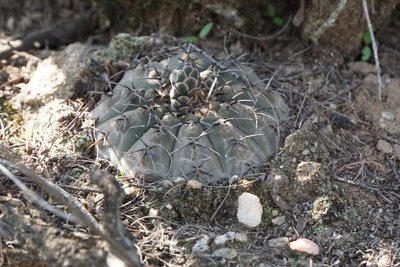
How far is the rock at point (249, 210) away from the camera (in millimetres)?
3113

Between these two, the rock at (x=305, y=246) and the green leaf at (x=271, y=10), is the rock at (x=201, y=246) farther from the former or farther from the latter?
the green leaf at (x=271, y=10)

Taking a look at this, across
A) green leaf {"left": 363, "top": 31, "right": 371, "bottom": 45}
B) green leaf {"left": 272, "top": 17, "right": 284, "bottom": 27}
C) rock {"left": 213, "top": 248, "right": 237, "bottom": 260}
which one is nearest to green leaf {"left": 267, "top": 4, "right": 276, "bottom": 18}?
green leaf {"left": 272, "top": 17, "right": 284, "bottom": 27}

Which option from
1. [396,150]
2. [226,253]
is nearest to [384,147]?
[396,150]

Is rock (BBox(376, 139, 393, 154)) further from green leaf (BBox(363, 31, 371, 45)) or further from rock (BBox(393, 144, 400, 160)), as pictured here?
green leaf (BBox(363, 31, 371, 45))

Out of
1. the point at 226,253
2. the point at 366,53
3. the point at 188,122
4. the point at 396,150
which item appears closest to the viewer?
the point at 226,253

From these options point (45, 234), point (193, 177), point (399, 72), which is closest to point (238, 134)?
point (193, 177)

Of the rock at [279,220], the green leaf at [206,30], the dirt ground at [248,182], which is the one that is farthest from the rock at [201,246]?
the green leaf at [206,30]

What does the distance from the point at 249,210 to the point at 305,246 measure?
35 centimetres

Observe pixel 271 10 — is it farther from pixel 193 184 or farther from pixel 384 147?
pixel 193 184

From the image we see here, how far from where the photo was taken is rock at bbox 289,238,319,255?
2961 mm

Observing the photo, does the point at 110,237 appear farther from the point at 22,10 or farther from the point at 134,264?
the point at 22,10

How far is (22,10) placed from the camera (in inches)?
196

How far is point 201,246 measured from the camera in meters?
2.92

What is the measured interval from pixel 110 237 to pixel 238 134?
101 centimetres
